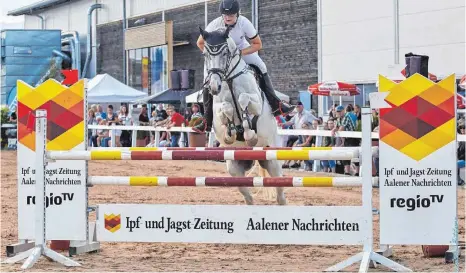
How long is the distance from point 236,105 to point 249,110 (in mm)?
154

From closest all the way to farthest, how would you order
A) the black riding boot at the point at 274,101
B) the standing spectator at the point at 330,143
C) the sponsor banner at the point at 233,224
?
the sponsor banner at the point at 233,224 < the black riding boot at the point at 274,101 < the standing spectator at the point at 330,143

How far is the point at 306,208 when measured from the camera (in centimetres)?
717

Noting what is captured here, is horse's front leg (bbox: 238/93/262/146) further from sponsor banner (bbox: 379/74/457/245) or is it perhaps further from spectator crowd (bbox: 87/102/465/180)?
sponsor banner (bbox: 379/74/457/245)

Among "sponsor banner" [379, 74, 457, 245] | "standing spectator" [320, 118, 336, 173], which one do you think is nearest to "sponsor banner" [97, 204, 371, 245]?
"sponsor banner" [379, 74, 457, 245]

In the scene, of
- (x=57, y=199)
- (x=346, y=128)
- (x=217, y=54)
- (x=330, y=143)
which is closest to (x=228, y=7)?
(x=217, y=54)

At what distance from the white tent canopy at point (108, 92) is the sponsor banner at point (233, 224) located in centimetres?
2327

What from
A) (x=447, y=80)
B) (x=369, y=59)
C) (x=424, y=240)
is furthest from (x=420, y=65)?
(x=369, y=59)

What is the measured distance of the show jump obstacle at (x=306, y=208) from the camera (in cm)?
699

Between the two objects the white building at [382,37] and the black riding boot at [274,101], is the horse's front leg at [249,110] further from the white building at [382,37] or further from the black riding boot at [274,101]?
the white building at [382,37]

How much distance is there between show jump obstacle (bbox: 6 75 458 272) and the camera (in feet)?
22.9

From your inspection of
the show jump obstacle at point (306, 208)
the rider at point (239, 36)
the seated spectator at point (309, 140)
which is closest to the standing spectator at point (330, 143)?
the seated spectator at point (309, 140)

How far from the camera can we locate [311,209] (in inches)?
282

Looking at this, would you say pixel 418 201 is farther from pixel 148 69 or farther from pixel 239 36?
pixel 148 69

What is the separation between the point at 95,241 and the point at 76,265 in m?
0.51
